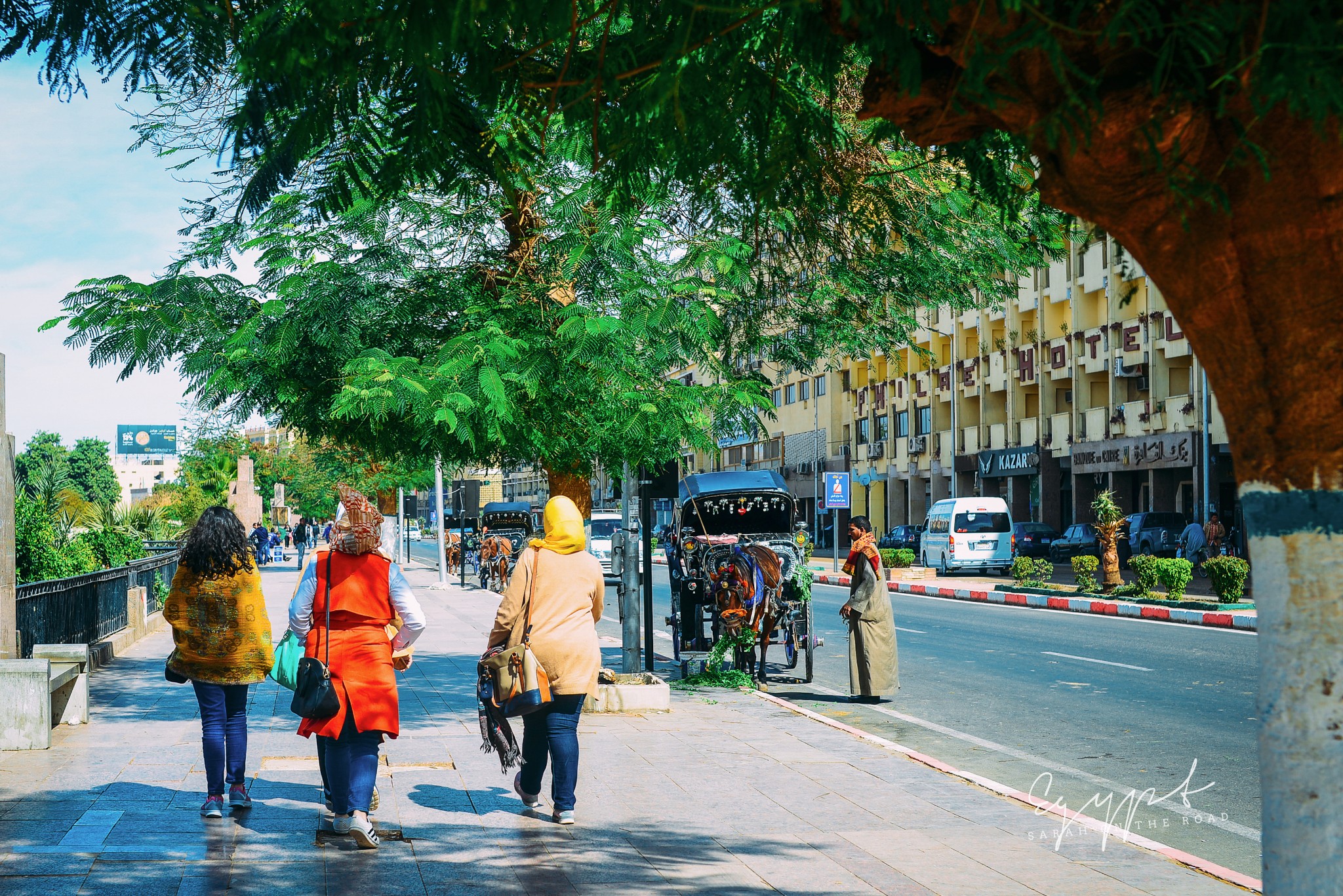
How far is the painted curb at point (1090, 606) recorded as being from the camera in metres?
20.5

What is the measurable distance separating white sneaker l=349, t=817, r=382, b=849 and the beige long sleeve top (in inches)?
45.1

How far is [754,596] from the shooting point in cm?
1330

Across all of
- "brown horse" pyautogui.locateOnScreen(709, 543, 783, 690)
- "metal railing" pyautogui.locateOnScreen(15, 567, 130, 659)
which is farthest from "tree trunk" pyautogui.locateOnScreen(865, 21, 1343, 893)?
"metal railing" pyautogui.locateOnScreen(15, 567, 130, 659)

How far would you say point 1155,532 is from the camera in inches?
1494

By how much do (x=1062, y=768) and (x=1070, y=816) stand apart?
2.11 m

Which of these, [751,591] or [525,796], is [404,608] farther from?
[751,591]

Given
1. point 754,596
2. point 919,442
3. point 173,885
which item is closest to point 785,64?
point 173,885

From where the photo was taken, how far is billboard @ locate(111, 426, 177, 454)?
113 feet

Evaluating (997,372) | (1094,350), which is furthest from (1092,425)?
(997,372)

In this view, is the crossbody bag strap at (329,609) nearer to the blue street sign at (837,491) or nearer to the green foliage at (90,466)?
the blue street sign at (837,491)

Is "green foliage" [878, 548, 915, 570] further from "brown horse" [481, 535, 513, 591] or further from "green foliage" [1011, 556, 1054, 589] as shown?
"brown horse" [481, 535, 513, 591]

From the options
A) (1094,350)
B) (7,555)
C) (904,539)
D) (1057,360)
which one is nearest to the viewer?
(7,555)

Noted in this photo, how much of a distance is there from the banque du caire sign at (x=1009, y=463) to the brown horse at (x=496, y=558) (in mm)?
21876

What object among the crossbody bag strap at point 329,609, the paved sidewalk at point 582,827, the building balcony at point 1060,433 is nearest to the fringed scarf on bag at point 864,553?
the paved sidewalk at point 582,827
